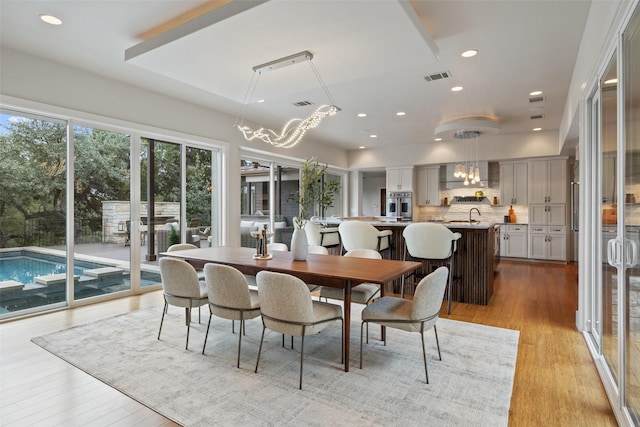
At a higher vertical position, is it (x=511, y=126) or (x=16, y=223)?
(x=511, y=126)

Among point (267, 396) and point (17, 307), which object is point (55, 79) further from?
point (267, 396)

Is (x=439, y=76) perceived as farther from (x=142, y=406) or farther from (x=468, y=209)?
(x=468, y=209)

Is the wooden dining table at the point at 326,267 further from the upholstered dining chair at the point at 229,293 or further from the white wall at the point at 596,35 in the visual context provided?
the white wall at the point at 596,35

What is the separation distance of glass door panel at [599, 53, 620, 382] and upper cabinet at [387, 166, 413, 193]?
609cm

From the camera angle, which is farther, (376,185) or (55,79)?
(376,185)

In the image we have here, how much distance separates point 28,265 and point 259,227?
11.5 ft

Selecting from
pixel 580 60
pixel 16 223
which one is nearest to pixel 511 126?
pixel 580 60

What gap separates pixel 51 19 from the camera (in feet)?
9.78

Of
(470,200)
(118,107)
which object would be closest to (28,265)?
(118,107)

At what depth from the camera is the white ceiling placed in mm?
2656

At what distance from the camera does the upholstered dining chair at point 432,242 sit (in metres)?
3.94

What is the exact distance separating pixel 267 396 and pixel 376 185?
10.5 meters

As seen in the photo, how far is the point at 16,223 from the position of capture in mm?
3764

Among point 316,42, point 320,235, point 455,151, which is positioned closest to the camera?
point 316,42
